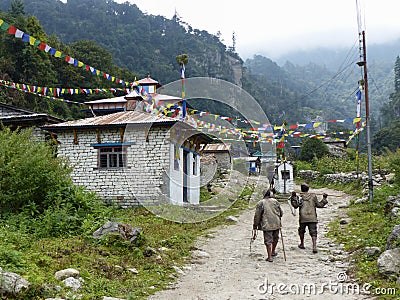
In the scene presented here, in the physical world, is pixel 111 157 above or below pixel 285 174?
above

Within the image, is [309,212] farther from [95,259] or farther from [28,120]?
[28,120]

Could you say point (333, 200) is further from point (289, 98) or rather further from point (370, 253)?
point (289, 98)

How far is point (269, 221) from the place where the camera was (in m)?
9.13

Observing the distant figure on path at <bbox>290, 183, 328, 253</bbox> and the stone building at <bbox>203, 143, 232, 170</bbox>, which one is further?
the stone building at <bbox>203, 143, 232, 170</bbox>

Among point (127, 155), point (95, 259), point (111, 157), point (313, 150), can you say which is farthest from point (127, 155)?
point (313, 150)

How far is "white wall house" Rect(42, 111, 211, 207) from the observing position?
1650cm

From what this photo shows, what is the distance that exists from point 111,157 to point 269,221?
979 centimetres

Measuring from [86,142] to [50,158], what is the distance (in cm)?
475

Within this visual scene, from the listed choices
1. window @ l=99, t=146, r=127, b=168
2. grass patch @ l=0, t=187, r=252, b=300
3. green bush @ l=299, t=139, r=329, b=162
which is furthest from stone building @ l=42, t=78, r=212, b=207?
green bush @ l=299, t=139, r=329, b=162

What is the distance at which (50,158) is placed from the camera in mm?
12555

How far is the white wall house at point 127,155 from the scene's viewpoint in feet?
54.1

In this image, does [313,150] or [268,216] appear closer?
[268,216]

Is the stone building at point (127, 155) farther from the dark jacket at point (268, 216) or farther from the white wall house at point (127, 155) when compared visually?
the dark jacket at point (268, 216)

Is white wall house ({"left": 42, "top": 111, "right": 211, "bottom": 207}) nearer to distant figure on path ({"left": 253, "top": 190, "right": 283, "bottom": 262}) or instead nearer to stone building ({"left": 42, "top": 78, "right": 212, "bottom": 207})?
stone building ({"left": 42, "top": 78, "right": 212, "bottom": 207})
